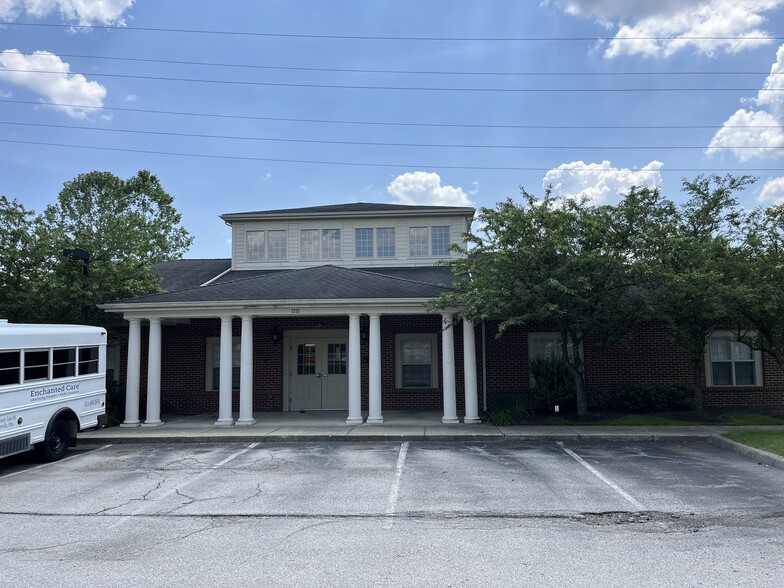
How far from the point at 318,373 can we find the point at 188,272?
720 centimetres

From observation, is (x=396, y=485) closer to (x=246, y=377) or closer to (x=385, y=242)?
(x=246, y=377)

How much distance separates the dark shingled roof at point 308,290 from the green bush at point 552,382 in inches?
139

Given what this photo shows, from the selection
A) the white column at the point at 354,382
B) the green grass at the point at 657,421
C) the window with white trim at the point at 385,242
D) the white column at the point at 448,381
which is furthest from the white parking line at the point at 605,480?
the window with white trim at the point at 385,242

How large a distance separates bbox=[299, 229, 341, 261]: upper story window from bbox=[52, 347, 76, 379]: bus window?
988 centimetres

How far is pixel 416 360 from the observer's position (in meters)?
17.6

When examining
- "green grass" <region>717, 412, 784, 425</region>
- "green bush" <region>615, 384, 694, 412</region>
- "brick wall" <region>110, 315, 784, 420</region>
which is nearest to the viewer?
"green grass" <region>717, 412, 784, 425</region>

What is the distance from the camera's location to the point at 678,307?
13.2m

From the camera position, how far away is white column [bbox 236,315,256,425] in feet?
49.0

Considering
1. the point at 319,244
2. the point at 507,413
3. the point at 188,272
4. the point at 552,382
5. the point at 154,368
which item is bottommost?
the point at 507,413

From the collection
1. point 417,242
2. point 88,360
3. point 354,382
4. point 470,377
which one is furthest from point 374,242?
point 88,360

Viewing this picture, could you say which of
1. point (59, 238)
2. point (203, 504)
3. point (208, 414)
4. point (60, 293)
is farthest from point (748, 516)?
point (59, 238)

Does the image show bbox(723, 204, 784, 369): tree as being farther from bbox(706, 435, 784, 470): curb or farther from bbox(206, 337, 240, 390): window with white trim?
bbox(206, 337, 240, 390): window with white trim

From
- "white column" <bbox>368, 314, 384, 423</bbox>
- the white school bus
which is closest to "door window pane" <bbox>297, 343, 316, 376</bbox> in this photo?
"white column" <bbox>368, 314, 384, 423</bbox>

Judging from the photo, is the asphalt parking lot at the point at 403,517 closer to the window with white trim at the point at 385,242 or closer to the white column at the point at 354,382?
the white column at the point at 354,382
